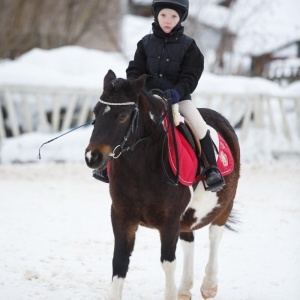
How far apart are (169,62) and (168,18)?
1.06 feet

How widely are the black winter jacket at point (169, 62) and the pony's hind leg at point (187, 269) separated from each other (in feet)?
4.37

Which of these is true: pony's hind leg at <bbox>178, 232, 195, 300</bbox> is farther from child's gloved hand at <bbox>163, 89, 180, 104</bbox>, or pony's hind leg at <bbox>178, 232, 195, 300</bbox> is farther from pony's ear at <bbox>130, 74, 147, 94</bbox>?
pony's ear at <bbox>130, 74, 147, 94</bbox>

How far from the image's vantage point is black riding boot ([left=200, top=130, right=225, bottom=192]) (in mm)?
4156

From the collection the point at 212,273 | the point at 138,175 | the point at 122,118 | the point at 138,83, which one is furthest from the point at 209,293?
the point at 138,83

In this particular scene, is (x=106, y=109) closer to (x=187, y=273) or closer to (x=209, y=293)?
(x=187, y=273)

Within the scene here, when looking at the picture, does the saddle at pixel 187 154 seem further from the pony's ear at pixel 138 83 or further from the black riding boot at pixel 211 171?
the pony's ear at pixel 138 83

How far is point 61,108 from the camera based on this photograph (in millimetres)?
13727

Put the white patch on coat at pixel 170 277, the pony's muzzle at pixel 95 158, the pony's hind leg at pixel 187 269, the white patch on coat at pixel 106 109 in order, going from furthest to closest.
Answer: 1. the pony's hind leg at pixel 187 269
2. the white patch on coat at pixel 170 277
3. the white patch on coat at pixel 106 109
4. the pony's muzzle at pixel 95 158

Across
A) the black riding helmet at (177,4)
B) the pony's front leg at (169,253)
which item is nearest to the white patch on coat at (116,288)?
the pony's front leg at (169,253)

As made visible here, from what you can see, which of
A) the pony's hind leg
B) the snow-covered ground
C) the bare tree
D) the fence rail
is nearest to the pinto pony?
the pony's hind leg

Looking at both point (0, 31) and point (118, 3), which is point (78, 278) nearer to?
point (0, 31)

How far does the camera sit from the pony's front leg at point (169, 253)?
12.5 feet

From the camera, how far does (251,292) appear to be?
4879 mm

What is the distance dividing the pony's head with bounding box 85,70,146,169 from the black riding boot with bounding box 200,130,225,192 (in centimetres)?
85
